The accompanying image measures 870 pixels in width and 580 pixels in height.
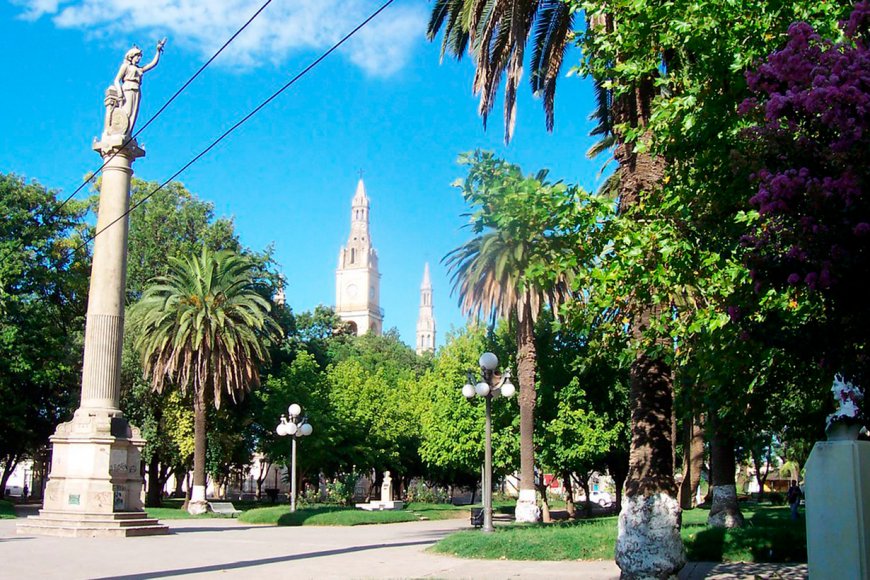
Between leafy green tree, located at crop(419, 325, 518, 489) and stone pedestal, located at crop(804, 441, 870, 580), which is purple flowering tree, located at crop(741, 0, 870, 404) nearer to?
stone pedestal, located at crop(804, 441, 870, 580)

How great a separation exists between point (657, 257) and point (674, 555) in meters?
3.75

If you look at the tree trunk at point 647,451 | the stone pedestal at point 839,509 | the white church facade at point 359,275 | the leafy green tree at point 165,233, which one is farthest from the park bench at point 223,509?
the white church facade at point 359,275

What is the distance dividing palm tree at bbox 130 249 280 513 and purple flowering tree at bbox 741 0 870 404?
102 ft

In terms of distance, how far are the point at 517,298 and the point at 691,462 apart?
11955mm

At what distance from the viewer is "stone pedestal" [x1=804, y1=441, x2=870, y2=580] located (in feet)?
22.0

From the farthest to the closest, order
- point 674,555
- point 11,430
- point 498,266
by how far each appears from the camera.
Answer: point 11,430 → point 498,266 → point 674,555

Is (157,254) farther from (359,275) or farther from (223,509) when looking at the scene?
(359,275)

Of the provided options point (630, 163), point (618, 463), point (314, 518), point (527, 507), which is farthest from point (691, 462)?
point (630, 163)

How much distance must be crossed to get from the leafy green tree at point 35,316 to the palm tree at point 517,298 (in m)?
17.4

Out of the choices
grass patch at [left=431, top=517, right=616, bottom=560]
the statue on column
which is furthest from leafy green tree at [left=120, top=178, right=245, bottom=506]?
grass patch at [left=431, top=517, right=616, bottom=560]

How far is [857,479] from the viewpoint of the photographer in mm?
6750

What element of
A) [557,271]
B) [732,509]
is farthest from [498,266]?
[557,271]

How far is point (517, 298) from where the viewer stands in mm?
31359

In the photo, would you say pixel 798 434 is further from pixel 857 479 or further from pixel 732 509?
pixel 857 479
